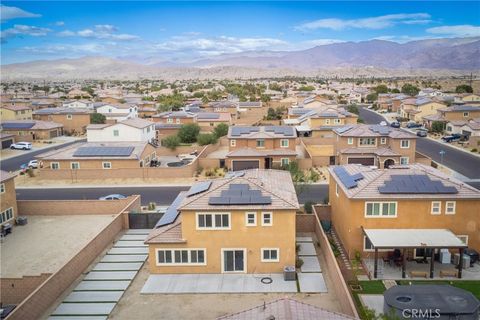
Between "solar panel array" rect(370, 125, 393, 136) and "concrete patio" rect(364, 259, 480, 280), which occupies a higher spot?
"solar panel array" rect(370, 125, 393, 136)

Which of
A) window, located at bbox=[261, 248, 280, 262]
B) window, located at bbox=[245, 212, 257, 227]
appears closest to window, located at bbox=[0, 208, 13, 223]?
window, located at bbox=[245, 212, 257, 227]

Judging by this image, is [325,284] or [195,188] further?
[195,188]

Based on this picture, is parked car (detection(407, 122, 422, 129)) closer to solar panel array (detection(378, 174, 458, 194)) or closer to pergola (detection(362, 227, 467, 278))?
solar panel array (detection(378, 174, 458, 194))

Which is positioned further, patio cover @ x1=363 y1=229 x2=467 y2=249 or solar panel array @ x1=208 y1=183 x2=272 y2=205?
solar panel array @ x1=208 y1=183 x2=272 y2=205

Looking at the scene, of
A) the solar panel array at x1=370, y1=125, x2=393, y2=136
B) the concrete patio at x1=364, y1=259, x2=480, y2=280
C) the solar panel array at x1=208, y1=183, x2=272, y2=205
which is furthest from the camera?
the solar panel array at x1=370, y1=125, x2=393, y2=136

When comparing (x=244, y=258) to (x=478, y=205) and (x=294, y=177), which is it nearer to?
(x=478, y=205)

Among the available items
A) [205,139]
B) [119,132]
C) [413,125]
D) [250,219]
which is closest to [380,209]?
[250,219]

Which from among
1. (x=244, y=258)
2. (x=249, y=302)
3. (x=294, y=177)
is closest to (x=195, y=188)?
(x=244, y=258)

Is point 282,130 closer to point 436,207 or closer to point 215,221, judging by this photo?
point 436,207
